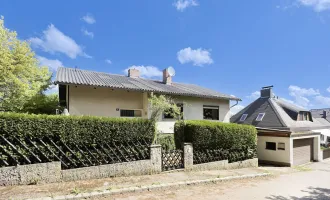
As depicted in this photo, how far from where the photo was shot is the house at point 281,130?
18203 millimetres

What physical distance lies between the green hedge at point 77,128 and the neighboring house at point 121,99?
4712 millimetres

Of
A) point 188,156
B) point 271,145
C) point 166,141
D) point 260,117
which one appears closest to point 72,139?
point 188,156

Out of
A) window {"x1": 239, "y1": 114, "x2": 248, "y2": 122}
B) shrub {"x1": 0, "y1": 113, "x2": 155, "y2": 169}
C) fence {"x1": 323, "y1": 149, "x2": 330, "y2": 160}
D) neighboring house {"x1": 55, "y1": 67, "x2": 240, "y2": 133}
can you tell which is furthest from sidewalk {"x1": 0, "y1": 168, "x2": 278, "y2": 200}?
fence {"x1": 323, "y1": 149, "x2": 330, "y2": 160}

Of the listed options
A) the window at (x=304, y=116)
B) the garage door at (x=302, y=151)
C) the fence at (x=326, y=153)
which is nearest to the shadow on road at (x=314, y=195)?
the garage door at (x=302, y=151)

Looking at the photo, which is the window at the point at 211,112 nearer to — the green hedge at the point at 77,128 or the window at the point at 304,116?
the green hedge at the point at 77,128

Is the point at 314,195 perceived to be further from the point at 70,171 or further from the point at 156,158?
the point at 70,171

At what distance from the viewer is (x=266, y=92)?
26.0 metres

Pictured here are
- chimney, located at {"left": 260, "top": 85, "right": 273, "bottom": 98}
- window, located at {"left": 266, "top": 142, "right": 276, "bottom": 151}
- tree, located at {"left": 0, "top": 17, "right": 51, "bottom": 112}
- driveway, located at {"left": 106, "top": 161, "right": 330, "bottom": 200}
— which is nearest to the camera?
driveway, located at {"left": 106, "top": 161, "right": 330, "bottom": 200}

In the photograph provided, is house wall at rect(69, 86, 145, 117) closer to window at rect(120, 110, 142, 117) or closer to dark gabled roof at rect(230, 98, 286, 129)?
window at rect(120, 110, 142, 117)

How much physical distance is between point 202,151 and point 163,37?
10.1 m

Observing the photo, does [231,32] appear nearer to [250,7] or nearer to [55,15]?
[250,7]

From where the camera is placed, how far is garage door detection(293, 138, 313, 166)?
62.2ft

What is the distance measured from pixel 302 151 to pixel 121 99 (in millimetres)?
18558

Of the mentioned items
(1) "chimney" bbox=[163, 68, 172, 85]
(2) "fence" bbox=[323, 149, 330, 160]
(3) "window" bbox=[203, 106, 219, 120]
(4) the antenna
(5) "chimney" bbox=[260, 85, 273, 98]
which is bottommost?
(2) "fence" bbox=[323, 149, 330, 160]
